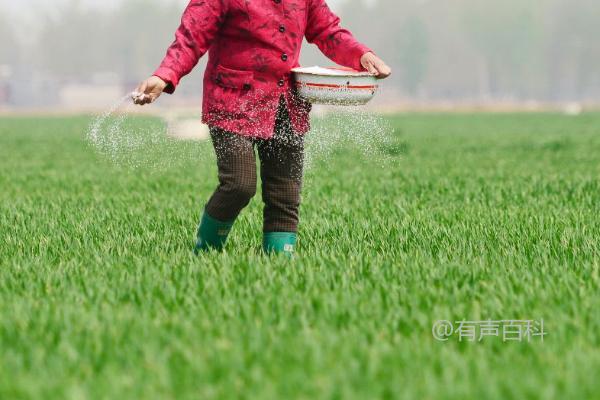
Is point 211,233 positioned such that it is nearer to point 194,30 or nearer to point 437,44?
point 194,30

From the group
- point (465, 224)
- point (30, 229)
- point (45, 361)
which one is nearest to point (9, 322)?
point (45, 361)

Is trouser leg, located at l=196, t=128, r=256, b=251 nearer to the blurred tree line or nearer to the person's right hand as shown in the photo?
the person's right hand

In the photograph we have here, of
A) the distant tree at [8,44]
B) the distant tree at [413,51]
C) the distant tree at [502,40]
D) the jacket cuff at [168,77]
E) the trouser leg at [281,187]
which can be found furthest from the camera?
the distant tree at [8,44]

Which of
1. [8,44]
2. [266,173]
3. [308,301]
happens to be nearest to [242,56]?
[266,173]

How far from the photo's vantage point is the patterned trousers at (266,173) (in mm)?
4434

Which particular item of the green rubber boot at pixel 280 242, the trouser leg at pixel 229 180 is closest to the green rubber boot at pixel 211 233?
the trouser leg at pixel 229 180

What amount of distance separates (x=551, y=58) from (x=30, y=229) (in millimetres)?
100220

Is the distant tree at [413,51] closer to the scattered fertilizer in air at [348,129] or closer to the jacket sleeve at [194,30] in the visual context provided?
the scattered fertilizer in air at [348,129]

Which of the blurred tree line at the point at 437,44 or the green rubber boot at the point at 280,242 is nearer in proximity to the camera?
the green rubber boot at the point at 280,242

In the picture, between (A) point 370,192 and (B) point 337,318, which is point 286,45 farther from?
(A) point 370,192

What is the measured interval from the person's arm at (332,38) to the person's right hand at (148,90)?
39.6 inches

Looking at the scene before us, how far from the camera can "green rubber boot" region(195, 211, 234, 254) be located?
15.3ft

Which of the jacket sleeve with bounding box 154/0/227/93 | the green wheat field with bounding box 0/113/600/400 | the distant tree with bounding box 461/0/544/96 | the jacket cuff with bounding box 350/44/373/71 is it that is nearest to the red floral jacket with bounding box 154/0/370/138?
the jacket sleeve with bounding box 154/0/227/93

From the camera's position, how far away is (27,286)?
12.4 feet
